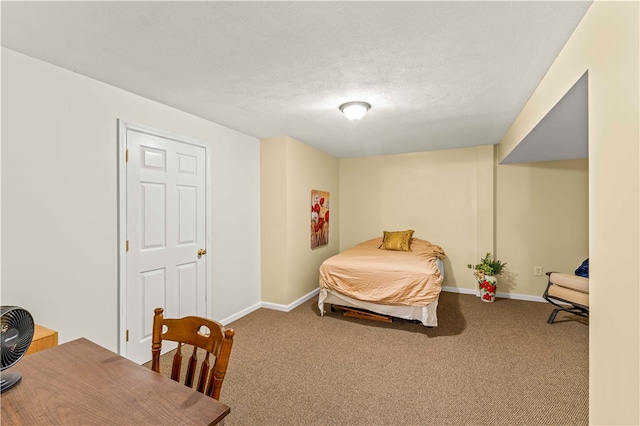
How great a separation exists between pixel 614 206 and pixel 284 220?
3236 millimetres

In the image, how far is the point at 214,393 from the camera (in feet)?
3.53

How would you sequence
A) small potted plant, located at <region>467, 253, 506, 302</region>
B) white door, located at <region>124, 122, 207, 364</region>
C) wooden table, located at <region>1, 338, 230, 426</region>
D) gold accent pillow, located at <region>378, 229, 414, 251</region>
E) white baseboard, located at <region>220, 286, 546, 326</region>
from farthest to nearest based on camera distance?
gold accent pillow, located at <region>378, 229, 414, 251</region>, small potted plant, located at <region>467, 253, 506, 302</region>, white baseboard, located at <region>220, 286, 546, 326</region>, white door, located at <region>124, 122, 207, 364</region>, wooden table, located at <region>1, 338, 230, 426</region>

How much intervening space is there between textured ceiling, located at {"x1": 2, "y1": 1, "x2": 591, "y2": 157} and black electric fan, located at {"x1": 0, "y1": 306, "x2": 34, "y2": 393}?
4.65 ft

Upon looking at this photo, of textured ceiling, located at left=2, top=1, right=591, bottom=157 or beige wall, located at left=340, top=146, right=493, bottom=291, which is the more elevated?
textured ceiling, located at left=2, top=1, right=591, bottom=157

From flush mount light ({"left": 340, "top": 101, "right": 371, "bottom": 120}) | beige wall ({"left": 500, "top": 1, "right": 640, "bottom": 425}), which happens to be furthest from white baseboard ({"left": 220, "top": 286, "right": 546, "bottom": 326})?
beige wall ({"left": 500, "top": 1, "right": 640, "bottom": 425})

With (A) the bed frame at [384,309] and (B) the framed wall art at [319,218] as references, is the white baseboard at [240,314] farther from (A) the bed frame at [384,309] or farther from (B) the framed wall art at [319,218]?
(B) the framed wall art at [319,218]

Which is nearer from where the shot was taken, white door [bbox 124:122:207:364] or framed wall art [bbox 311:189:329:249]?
white door [bbox 124:122:207:364]

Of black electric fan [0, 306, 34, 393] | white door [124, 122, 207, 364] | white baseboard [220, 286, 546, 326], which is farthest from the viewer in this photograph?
white baseboard [220, 286, 546, 326]

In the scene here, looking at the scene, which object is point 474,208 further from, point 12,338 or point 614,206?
point 12,338

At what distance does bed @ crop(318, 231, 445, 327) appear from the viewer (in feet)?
10.6

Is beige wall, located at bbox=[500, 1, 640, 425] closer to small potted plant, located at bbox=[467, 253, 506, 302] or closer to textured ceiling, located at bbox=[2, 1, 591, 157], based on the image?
textured ceiling, located at bbox=[2, 1, 591, 157]

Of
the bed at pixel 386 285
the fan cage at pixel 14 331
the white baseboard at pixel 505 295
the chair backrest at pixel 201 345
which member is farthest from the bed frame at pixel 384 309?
the fan cage at pixel 14 331

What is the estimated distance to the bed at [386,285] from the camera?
324 centimetres

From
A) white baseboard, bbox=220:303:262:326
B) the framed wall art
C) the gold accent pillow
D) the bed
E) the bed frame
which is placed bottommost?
white baseboard, bbox=220:303:262:326
